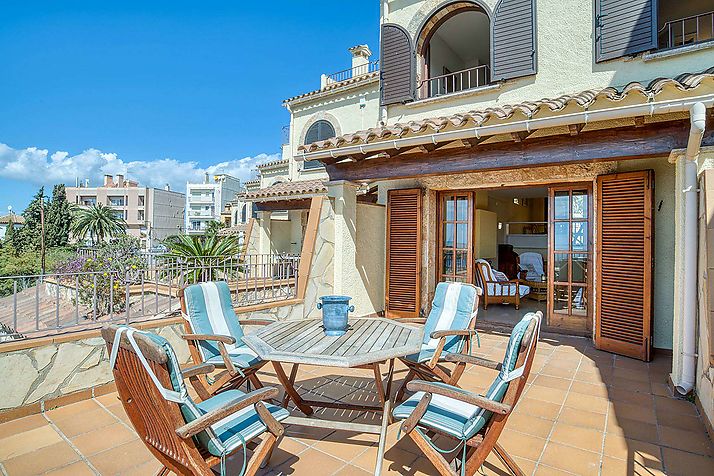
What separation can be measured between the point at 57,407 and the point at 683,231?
7.38 metres

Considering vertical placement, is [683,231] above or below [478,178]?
below

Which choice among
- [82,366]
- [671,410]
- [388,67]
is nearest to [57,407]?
[82,366]

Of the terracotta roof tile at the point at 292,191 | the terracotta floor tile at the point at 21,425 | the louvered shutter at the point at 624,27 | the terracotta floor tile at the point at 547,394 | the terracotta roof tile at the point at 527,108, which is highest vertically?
the louvered shutter at the point at 624,27

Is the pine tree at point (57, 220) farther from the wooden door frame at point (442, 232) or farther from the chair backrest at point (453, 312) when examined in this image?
the chair backrest at point (453, 312)

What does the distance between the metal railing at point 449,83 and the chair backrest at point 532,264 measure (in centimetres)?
677

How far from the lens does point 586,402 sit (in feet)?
13.5

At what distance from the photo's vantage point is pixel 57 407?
3.95 meters

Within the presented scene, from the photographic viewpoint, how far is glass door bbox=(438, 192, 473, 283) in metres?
7.96

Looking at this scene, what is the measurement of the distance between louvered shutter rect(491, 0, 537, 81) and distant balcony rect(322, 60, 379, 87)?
29.5 feet

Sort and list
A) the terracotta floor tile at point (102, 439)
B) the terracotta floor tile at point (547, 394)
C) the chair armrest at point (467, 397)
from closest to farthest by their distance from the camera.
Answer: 1. the chair armrest at point (467, 397)
2. the terracotta floor tile at point (102, 439)
3. the terracotta floor tile at point (547, 394)

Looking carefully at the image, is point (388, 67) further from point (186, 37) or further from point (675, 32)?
point (186, 37)

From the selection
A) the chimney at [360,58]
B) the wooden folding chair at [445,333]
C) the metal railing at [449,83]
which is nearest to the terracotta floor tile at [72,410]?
the wooden folding chair at [445,333]

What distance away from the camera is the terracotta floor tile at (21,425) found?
3.43 meters

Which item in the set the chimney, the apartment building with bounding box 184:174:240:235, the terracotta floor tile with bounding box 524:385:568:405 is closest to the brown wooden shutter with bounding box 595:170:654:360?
the terracotta floor tile with bounding box 524:385:568:405
